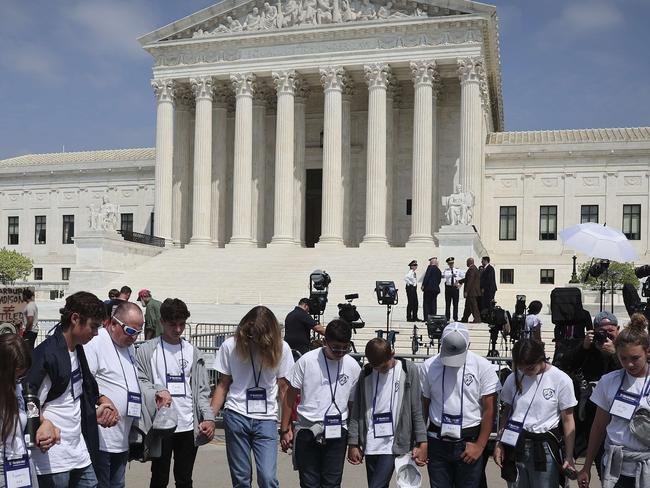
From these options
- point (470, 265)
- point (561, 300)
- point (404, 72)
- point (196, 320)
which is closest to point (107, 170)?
point (404, 72)

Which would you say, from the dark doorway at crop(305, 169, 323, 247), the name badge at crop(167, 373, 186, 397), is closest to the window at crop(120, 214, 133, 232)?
the dark doorway at crop(305, 169, 323, 247)

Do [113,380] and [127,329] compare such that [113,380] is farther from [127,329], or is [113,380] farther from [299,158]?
[299,158]

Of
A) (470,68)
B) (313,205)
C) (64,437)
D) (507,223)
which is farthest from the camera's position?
(313,205)

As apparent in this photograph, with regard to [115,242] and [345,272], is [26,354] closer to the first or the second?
[345,272]

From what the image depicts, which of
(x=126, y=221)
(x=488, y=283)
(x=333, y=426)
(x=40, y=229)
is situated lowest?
(x=333, y=426)

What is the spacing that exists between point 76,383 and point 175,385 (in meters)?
1.42

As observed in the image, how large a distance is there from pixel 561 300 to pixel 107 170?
4998cm

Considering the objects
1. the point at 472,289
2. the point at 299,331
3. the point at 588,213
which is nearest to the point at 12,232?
the point at 588,213

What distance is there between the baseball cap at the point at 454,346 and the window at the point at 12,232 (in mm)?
58247

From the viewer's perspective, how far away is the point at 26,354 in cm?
509

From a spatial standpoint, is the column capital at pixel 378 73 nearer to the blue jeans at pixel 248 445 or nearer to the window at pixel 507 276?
the window at pixel 507 276

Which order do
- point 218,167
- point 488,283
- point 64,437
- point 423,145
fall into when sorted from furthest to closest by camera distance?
point 218,167, point 423,145, point 488,283, point 64,437

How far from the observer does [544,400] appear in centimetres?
664

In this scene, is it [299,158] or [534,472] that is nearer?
[534,472]
